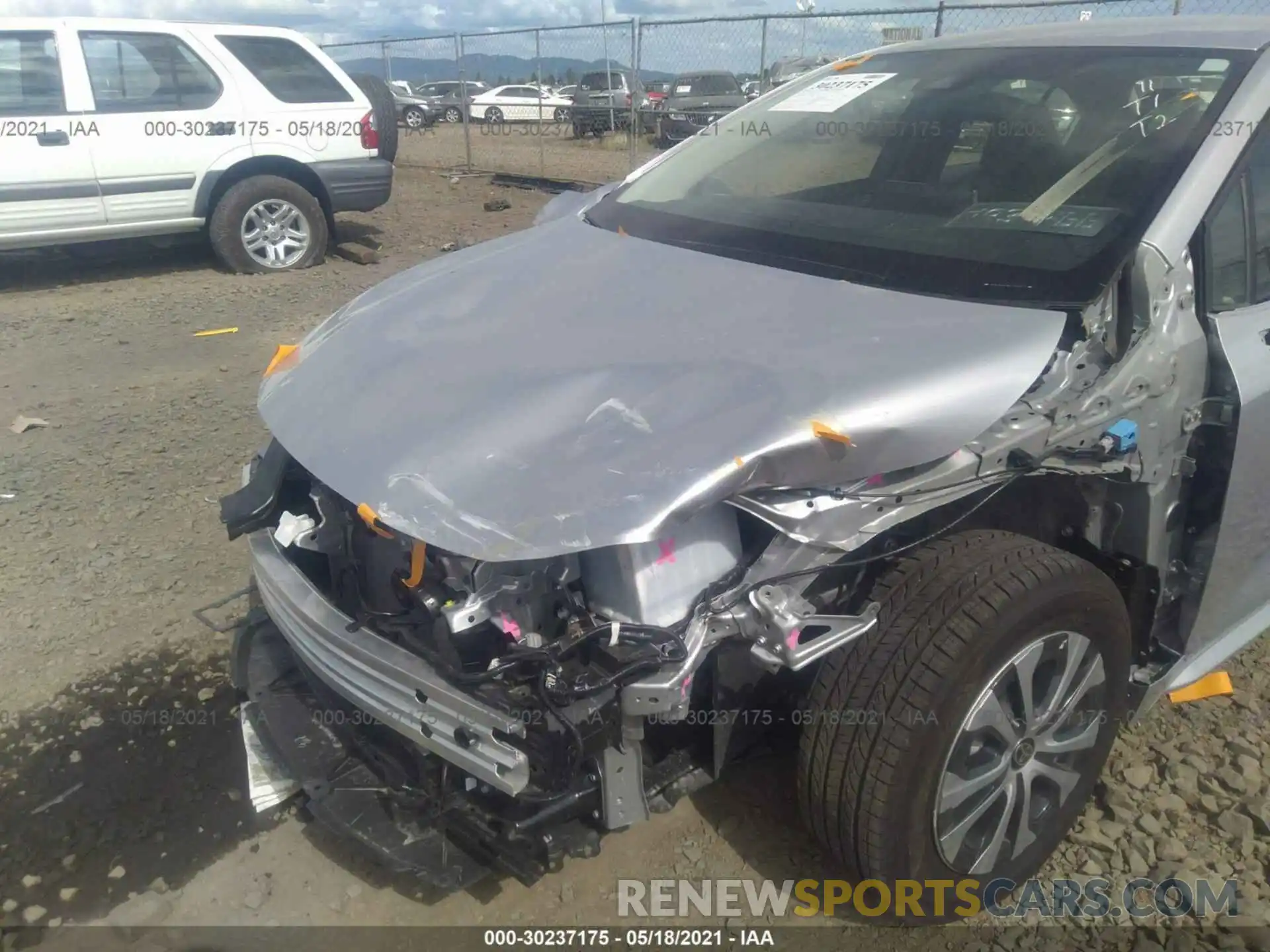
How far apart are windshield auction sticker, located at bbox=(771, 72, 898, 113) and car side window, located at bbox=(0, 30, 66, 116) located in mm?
6211

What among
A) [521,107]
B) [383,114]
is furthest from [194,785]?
[521,107]

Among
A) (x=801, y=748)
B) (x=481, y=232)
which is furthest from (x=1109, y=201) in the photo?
(x=481, y=232)

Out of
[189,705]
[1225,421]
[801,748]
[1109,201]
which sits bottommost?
[189,705]

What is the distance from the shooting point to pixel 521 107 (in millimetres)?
19875

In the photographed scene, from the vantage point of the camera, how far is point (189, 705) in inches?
118

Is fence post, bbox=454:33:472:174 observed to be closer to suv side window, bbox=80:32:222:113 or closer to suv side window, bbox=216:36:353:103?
Answer: suv side window, bbox=216:36:353:103

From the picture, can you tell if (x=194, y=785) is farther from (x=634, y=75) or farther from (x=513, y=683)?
(x=634, y=75)

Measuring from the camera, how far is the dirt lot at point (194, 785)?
235 cm

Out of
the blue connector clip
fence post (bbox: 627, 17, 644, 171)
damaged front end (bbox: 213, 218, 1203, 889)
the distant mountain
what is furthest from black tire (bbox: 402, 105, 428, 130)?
the blue connector clip

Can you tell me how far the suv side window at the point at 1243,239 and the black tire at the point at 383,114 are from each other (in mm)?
7403

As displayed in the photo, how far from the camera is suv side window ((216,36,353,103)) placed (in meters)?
7.82

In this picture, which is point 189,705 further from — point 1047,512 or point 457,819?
point 1047,512

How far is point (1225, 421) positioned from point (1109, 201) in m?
0.57

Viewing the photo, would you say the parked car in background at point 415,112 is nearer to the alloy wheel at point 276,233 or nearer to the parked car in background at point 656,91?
the parked car in background at point 656,91
